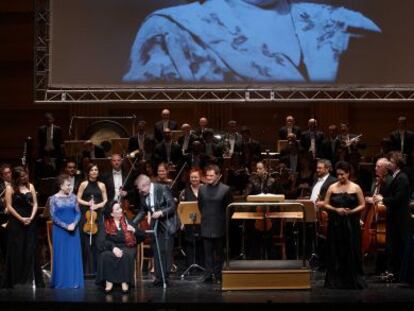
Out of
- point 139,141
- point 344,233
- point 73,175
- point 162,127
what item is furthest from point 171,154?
point 344,233

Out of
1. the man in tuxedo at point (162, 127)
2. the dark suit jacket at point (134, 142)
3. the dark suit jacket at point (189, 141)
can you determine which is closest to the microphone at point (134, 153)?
the dark suit jacket at point (134, 142)

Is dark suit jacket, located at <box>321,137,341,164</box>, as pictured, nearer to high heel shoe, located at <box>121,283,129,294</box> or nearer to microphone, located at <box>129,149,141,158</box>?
microphone, located at <box>129,149,141,158</box>

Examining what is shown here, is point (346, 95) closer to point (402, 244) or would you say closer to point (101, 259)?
point (402, 244)

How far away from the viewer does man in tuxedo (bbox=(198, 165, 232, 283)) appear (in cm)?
969

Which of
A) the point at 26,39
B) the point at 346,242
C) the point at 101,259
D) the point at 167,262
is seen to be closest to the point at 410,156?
the point at 346,242

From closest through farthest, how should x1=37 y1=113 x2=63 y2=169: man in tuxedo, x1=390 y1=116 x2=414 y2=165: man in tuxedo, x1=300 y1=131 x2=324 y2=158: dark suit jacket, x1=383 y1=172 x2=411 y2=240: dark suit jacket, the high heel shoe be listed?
the high heel shoe → x1=383 y1=172 x2=411 y2=240: dark suit jacket → x1=390 y1=116 x2=414 y2=165: man in tuxedo → x1=300 y1=131 x2=324 y2=158: dark suit jacket → x1=37 y1=113 x2=63 y2=169: man in tuxedo

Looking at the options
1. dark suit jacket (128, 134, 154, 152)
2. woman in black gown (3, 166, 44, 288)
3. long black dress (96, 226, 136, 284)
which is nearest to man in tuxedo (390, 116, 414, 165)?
dark suit jacket (128, 134, 154, 152)

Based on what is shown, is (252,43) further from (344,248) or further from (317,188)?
(344,248)

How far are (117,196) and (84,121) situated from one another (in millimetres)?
4943

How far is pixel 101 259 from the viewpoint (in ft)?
30.2

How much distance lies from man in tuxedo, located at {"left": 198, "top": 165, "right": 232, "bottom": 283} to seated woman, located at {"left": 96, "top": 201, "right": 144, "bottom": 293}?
2.75ft

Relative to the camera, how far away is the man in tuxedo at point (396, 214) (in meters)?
9.70

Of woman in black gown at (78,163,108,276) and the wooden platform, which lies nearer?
the wooden platform

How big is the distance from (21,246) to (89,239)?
96 cm
